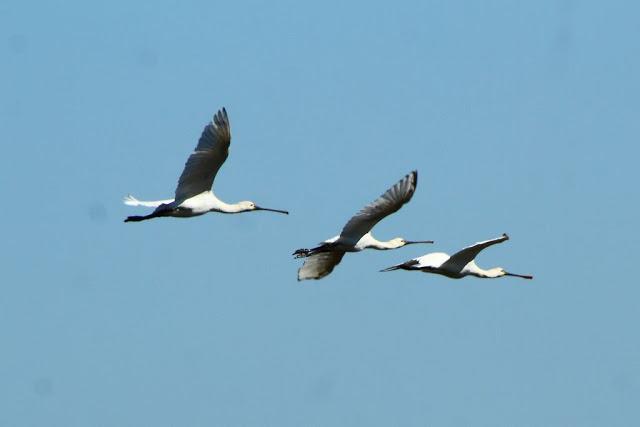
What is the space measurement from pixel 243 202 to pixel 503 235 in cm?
910

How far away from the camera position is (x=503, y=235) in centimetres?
4959

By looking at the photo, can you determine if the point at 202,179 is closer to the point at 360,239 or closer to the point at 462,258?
the point at 360,239

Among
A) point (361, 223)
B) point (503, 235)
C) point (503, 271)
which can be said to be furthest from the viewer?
point (503, 271)

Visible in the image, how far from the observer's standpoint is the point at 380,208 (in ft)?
168

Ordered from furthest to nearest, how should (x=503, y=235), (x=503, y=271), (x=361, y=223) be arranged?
(x=503, y=271) → (x=361, y=223) → (x=503, y=235)

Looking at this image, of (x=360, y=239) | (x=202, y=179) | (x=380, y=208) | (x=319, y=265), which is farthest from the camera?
(x=319, y=265)

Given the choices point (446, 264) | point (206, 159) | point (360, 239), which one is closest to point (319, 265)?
point (360, 239)

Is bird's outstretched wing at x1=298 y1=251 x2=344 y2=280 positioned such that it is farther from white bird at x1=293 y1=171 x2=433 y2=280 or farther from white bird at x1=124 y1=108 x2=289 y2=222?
white bird at x1=124 y1=108 x2=289 y2=222

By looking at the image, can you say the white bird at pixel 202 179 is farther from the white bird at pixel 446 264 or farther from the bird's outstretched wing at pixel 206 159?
the white bird at pixel 446 264

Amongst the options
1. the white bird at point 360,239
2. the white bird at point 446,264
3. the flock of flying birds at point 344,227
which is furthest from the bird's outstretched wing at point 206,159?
the white bird at point 446,264

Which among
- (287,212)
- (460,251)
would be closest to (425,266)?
(460,251)

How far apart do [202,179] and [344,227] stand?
381cm

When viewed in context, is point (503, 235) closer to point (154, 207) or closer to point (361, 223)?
point (361, 223)

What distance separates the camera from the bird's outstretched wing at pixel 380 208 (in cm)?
5016
